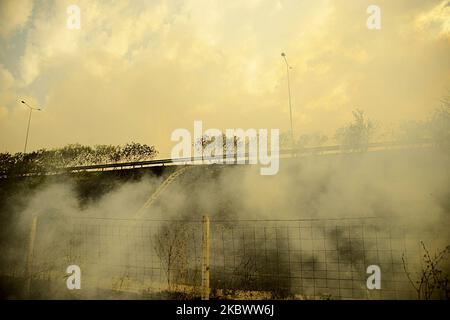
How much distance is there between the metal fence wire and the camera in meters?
4.62

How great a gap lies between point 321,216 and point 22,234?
8898 mm

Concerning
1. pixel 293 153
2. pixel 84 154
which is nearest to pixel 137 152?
pixel 84 154

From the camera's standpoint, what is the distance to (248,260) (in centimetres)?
562

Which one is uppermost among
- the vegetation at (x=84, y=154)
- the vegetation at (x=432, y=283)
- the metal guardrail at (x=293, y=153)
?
the vegetation at (x=84, y=154)

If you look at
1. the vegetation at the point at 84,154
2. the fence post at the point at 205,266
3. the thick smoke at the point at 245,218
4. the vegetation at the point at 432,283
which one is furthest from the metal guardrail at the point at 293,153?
the vegetation at the point at 84,154

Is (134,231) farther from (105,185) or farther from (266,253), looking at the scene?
(105,185)

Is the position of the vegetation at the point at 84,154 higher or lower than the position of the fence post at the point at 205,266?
higher

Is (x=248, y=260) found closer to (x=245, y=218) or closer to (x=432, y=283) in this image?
(x=245, y=218)

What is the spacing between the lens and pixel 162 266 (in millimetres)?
5656

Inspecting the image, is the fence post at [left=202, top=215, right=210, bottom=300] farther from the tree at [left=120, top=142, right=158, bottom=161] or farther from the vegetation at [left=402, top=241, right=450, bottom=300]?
the tree at [left=120, top=142, right=158, bottom=161]

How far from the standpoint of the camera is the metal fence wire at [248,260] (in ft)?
15.1

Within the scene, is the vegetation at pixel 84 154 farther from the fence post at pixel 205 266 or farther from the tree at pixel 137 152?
the fence post at pixel 205 266

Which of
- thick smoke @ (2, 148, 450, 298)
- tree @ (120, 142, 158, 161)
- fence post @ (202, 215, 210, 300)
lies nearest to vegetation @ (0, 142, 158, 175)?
tree @ (120, 142, 158, 161)
